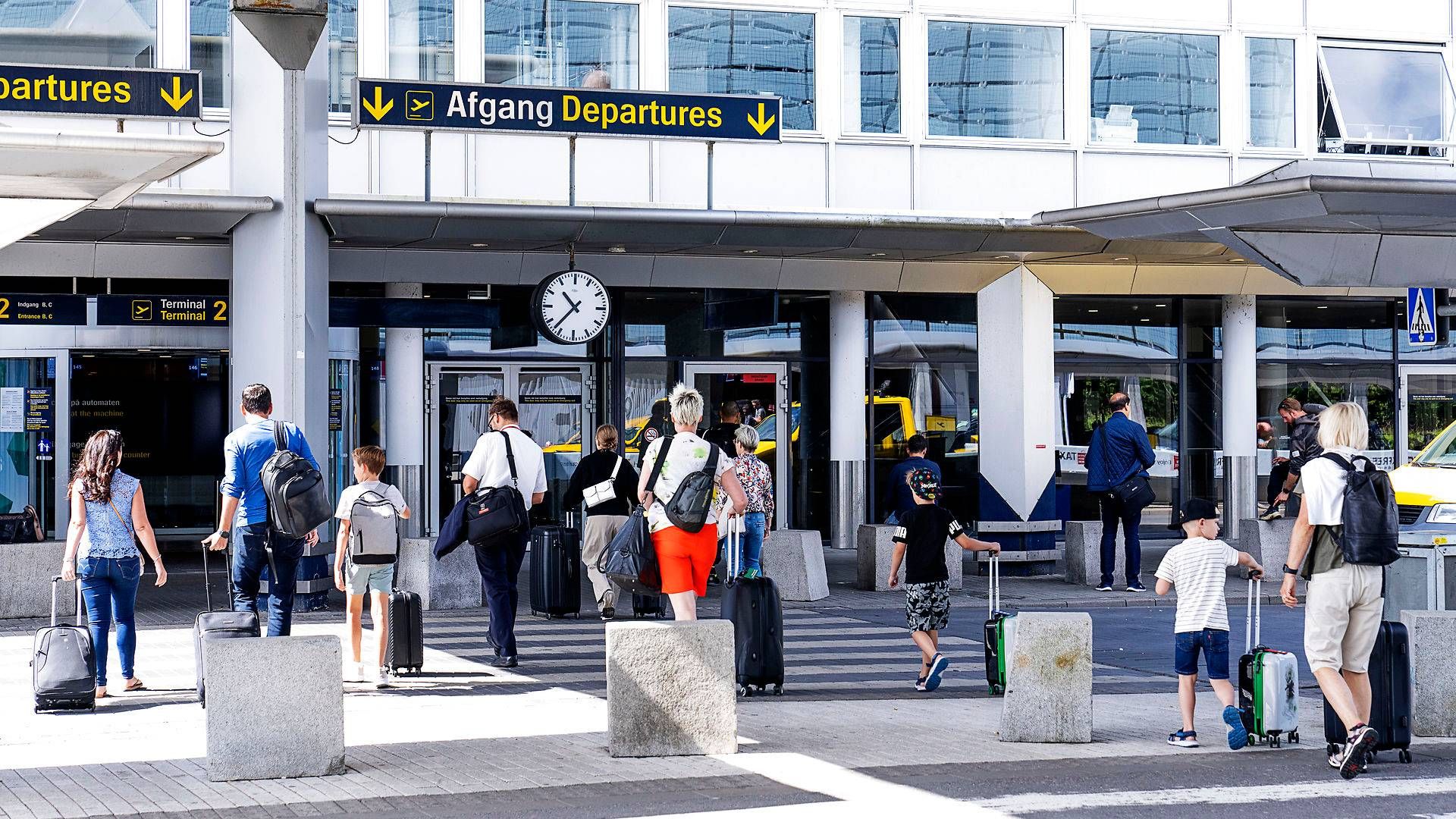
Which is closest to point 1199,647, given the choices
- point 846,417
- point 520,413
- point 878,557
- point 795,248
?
point 878,557

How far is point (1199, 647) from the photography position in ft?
29.3

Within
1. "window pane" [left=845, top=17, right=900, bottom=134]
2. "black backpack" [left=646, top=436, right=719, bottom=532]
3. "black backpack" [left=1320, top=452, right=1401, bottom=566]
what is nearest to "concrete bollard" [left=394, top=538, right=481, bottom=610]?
"black backpack" [left=646, top=436, right=719, bottom=532]

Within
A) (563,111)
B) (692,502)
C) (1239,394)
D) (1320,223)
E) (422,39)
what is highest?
(422,39)

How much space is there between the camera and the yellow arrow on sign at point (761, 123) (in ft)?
55.9

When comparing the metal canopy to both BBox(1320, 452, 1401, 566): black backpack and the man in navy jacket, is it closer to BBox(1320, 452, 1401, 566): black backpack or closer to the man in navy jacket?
the man in navy jacket

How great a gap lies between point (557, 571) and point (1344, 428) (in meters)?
7.92

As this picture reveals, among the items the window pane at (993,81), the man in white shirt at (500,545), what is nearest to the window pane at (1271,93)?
the window pane at (993,81)

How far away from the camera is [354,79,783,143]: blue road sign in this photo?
15.9 metres

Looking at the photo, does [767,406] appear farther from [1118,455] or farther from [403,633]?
[403,633]

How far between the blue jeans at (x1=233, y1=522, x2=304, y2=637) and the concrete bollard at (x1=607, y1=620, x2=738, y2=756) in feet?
9.33

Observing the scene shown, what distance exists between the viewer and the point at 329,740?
7969 mm

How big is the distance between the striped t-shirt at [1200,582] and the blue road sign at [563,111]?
8.91m

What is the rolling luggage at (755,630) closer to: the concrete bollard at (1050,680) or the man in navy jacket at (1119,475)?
the concrete bollard at (1050,680)

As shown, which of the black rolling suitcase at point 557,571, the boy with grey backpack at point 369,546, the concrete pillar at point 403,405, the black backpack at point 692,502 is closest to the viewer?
the black backpack at point 692,502
